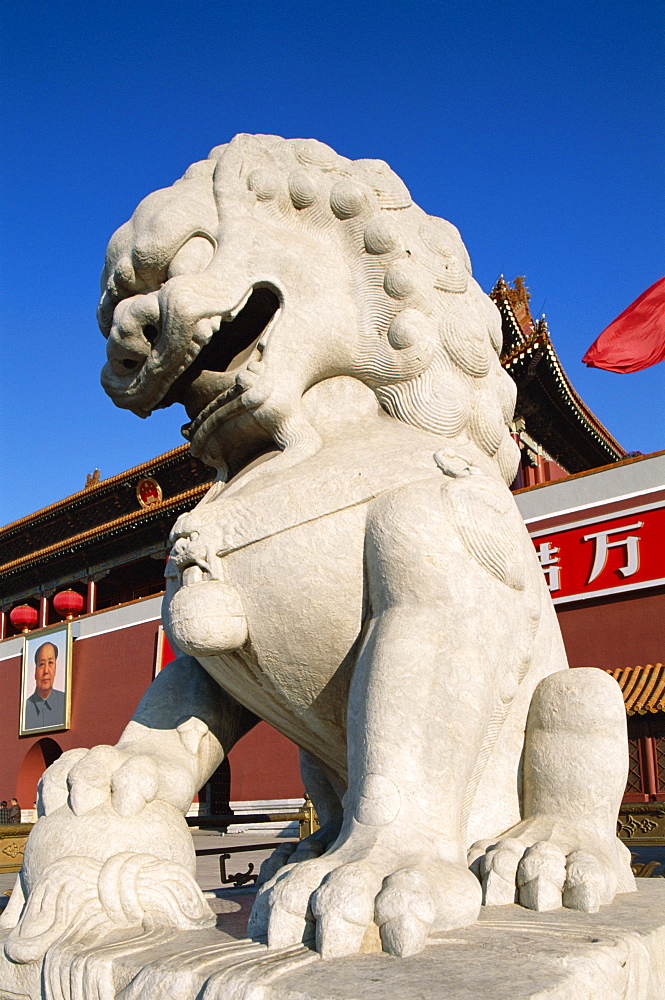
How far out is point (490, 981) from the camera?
2.83 ft

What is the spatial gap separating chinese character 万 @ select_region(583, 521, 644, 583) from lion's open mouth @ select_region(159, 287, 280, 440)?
6413mm

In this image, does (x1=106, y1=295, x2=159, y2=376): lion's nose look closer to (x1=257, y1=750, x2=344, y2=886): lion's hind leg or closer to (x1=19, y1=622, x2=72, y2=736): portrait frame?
(x1=257, y1=750, x2=344, y2=886): lion's hind leg

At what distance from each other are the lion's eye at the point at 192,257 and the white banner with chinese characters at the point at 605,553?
629cm

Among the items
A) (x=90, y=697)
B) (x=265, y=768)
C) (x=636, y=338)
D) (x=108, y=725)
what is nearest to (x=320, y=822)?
(x=265, y=768)

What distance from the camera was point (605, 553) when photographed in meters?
7.80

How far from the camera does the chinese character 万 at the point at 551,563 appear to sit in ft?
26.2

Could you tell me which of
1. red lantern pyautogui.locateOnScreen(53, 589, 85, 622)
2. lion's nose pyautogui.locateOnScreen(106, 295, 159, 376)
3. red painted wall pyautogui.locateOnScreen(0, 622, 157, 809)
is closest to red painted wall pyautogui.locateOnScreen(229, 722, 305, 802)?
red painted wall pyautogui.locateOnScreen(0, 622, 157, 809)

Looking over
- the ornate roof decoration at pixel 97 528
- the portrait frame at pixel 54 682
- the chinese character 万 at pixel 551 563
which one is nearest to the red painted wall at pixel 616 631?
the chinese character 万 at pixel 551 563

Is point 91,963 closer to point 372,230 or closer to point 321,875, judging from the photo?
point 321,875

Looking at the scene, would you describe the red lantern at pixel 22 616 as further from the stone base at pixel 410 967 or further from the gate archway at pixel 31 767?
the stone base at pixel 410 967

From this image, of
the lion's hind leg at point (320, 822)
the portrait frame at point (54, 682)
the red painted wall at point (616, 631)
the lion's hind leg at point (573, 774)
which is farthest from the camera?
the portrait frame at point (54, 682)

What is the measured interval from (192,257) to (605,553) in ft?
22.1

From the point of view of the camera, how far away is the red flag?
419 inches

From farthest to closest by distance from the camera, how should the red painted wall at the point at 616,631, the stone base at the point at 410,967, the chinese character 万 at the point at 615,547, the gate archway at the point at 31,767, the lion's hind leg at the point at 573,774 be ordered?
the gate archway at the point at 31,767 < the chinese character 万 at the point at 615,547 < the red painted wall at the point at 616,631 < the lion's hind leg at the point at 573,774 < the stone base at the point at 410,967
